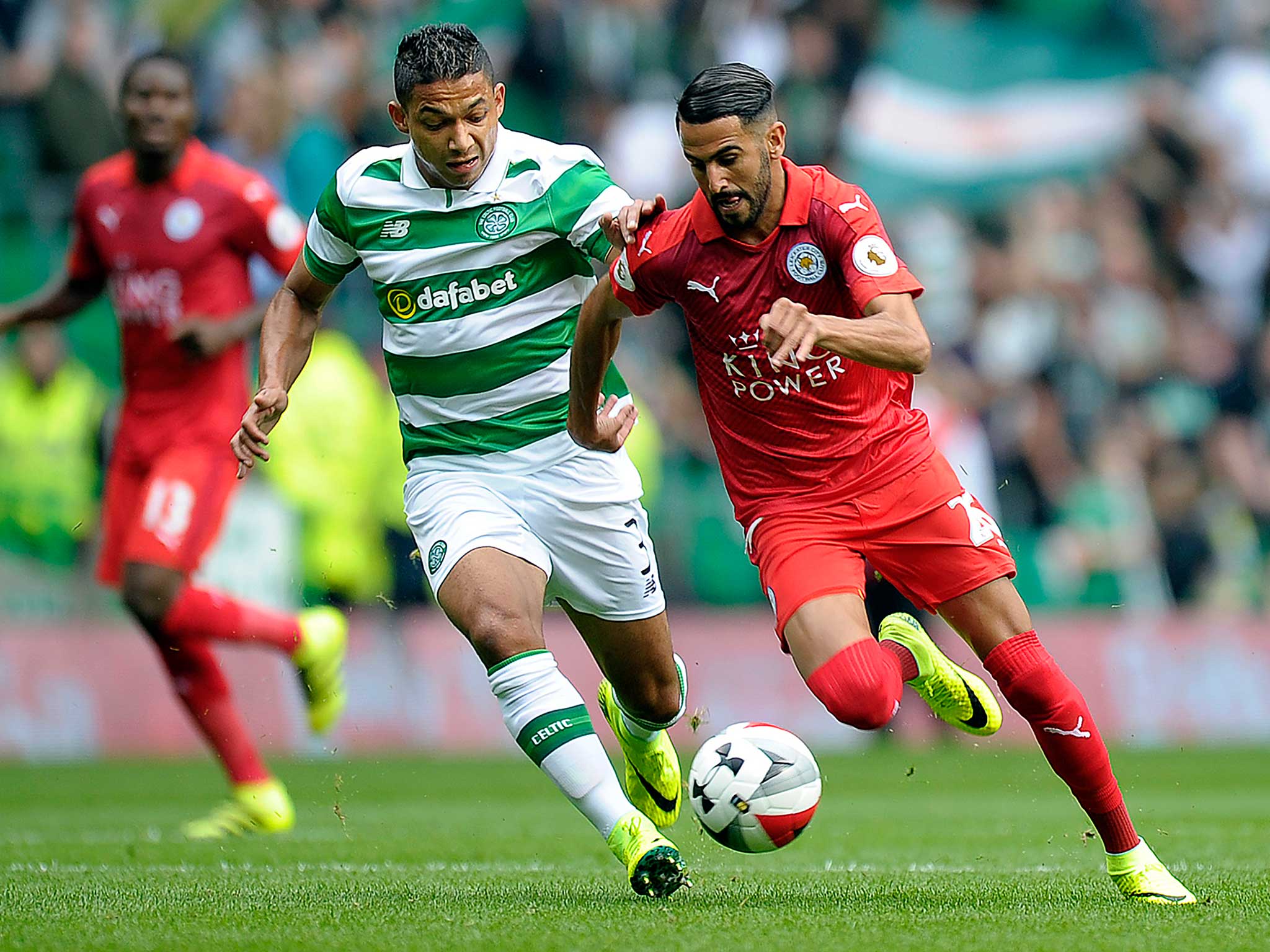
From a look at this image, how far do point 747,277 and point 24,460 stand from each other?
9.41 m

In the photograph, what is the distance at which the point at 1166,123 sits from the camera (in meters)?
17.2

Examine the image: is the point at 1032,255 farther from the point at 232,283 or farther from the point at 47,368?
the point at 232,283

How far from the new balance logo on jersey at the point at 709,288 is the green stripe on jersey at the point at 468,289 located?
2.41 feet

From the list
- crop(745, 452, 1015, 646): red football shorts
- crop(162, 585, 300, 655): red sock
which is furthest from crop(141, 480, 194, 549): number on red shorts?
crop(745, 452, 1015, 646): red football shorts

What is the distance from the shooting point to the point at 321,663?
886 centimetres

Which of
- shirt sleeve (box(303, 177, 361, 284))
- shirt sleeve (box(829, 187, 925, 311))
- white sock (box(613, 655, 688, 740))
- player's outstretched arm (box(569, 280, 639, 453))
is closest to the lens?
shirt sleeve (box(829, 187, 925, 311))

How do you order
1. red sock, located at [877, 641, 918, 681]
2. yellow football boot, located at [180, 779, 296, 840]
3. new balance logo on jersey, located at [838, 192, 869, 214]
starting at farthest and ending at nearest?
1. yellow football boot, located at [180, 779, 296, 840]
2. red sock, located at [877, 641, 918, 681]
3. new balance logo on jersey, located at [838, 192, 869, 214]

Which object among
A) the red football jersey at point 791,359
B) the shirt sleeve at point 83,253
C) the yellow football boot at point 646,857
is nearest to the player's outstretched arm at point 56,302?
the shirt sleeve at point 83,253

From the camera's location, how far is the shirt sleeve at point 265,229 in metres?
8.89

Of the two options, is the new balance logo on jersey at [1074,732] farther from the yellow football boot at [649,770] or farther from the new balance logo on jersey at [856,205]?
the yellow football boot at [649,770]

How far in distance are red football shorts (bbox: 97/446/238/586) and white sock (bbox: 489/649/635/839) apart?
3.06m

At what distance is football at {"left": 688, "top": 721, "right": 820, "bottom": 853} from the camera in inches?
226

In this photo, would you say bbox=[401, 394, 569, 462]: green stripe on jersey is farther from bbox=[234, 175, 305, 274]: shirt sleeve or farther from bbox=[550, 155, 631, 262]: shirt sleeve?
bbox=[234, 175, 305, 274]: shirt sleeve

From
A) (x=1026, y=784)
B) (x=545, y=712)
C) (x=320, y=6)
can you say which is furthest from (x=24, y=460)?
(x=545, y=712)
